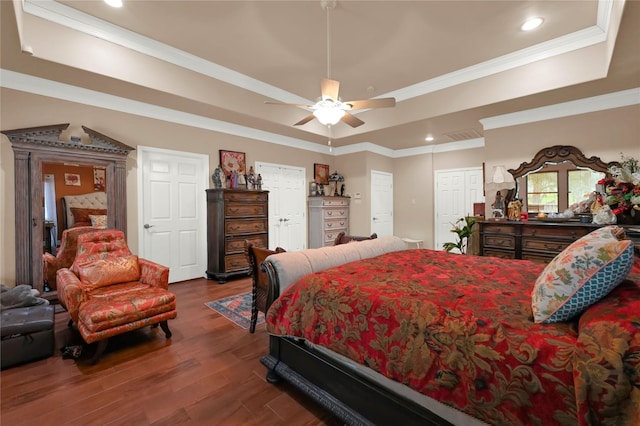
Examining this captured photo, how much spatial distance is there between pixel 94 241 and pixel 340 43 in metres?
3.55

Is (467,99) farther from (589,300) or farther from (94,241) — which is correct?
(94,241)

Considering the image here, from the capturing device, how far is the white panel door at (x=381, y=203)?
21.8 ft

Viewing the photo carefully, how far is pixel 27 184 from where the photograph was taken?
3.15 meters

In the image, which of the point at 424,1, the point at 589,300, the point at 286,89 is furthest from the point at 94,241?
the point at 424,1

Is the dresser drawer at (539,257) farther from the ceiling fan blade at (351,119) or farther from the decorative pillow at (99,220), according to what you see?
the decorative pillow at (99,220)

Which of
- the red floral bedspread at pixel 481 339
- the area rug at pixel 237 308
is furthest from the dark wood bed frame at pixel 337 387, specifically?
the area rug at pixel 237 308

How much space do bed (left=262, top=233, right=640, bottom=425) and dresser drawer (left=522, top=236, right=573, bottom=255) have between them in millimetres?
1818

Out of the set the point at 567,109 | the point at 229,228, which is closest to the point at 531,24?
the point at 567,109

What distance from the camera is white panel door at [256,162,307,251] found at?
5.73 metres

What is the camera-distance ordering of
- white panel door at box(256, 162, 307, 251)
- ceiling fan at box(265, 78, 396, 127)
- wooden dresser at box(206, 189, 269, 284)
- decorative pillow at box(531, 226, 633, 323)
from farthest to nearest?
white panel door at box(256, 162, 307, 251) < wooden dresser at box(206, 189, 269, 284) < ceiling fan at box(265, 78, 396, 127) < decorative pillow at box(531, 226, 633, 323)

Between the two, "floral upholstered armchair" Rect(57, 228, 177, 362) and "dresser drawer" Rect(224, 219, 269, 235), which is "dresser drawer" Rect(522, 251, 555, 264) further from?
"floral upholstered armchair" Rect(57, 228, 177, 362)

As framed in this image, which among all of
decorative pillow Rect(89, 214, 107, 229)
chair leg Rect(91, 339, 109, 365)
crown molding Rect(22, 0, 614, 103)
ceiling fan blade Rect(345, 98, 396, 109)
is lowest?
chair leg Rect(91, 339, 109, 365)

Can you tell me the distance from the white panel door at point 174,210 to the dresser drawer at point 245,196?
54 centimetres

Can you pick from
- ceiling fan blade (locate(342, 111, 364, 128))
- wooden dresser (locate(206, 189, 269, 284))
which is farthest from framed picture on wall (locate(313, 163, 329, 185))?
ceiling fan blade (locate(342, 111, 364, 128))
